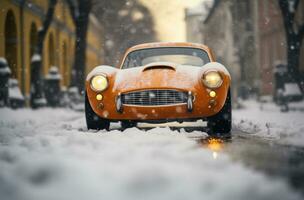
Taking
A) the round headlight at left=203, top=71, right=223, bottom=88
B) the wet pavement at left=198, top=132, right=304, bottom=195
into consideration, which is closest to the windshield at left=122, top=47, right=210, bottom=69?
the round headlight at left=203, top=71, right=223, bottom=88

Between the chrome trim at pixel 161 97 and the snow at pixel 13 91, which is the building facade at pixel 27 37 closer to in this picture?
the snow at pixel 13 91

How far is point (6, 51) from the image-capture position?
773 inches

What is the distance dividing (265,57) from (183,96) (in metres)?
25.0

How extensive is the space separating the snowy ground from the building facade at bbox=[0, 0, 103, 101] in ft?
45.2

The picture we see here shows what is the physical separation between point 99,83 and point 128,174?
3.54 metres

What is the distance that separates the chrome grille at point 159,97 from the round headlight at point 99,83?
45cm

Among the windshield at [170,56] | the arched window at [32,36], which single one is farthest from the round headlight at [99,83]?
the arched window at [32,36]

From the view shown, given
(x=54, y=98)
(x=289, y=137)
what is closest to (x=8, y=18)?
(x=54, y=98)

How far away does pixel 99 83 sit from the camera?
6.82 m

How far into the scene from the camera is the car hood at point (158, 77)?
21.3 ft

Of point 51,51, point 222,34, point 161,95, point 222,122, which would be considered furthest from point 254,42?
point 161,95

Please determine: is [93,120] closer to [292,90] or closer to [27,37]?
[292,90]

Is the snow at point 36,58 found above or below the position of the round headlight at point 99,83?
Answer: above

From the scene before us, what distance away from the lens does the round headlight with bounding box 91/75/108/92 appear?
678 centimetres
